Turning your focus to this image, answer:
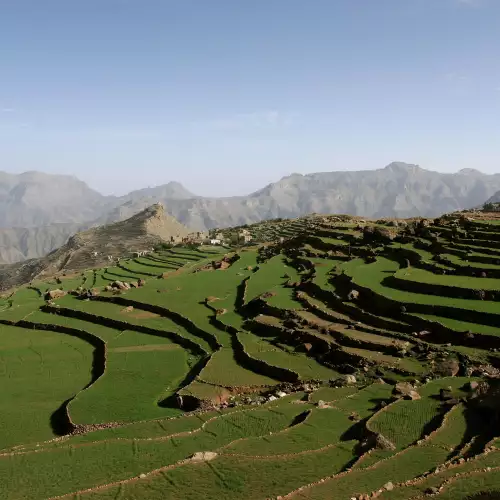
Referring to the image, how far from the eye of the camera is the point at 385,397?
16203 mm

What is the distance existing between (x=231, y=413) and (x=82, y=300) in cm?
2484

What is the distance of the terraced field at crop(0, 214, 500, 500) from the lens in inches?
462

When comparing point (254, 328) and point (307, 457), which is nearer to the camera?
point (307, 457)

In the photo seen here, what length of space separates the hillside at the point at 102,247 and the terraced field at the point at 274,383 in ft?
136

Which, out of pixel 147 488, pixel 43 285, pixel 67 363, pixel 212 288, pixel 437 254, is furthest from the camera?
pixel 43 285

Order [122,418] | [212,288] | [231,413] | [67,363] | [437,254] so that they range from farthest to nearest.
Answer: [212,288]
[437,254]
[67,363]
[122,418]
[231,413]

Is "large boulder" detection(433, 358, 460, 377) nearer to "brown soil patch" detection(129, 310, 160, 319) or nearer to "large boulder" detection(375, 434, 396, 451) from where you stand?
"large boulder" detection(375, 434, 396, 451)

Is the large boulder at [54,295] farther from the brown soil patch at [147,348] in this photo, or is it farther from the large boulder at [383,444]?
the large boulder at [383,444]

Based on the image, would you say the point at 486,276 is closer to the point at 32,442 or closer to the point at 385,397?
the point at 385,397

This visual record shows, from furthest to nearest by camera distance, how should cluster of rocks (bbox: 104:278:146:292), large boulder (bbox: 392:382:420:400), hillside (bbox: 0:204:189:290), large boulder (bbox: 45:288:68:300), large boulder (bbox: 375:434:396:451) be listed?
hillside (bbox: 0:204:189:290)
large boulder (bbox: 45:288:68:300)
cluster of rocks (bbox: 104:278:146:292)
large boulder (bbox: 392:382:420:400)
large boulder (bbox: 375:434:396:451)

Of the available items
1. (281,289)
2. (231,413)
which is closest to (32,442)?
(231,413)

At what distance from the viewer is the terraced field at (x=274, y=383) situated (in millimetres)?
11742

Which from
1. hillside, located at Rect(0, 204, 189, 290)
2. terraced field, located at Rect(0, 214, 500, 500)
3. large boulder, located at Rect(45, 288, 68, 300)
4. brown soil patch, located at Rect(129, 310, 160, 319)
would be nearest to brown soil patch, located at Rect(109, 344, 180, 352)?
terraced field, located at Rect(0, 214, 500, 500)

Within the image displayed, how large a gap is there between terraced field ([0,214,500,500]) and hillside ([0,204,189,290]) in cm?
4157
